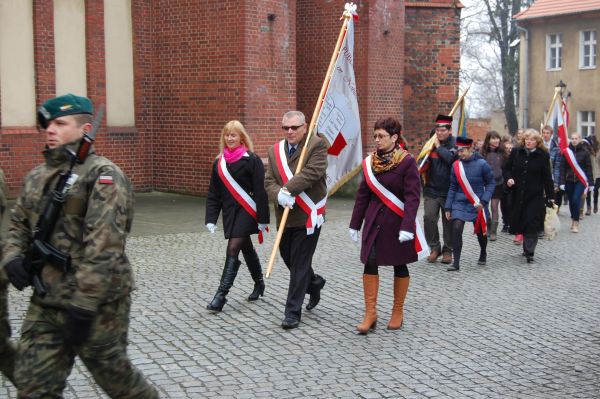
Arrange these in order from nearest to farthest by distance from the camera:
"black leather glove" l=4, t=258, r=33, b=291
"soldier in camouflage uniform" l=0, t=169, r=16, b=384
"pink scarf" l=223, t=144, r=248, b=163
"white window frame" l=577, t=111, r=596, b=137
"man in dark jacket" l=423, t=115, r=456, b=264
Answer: "black leather glove" l=4, t=258, r=33, b=291
"soldier in camouflage uniform" l=0, t=169, r=16, b=384
"pink scarf" l=223, t=144, r=248, b=163
"man in dark jacket" l=423, t=115, r=456, b=264
"white window frame" l=577, t=111, r=596, b=137

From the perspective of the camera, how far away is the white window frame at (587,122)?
38778 mm

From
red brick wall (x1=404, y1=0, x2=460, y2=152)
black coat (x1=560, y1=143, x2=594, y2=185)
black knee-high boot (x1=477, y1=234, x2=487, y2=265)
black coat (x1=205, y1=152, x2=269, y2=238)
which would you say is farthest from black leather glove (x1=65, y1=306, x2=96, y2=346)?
red brick wall (x1=404, y1=0, x2=460, y2=152)

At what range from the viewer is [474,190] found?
1088 cm

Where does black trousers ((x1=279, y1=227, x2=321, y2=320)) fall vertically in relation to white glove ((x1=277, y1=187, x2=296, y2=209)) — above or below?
below

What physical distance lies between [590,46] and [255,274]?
35.1 m

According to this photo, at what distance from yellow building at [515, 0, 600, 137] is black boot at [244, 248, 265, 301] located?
107 ft

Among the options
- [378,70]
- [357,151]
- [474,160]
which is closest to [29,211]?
[357,151]

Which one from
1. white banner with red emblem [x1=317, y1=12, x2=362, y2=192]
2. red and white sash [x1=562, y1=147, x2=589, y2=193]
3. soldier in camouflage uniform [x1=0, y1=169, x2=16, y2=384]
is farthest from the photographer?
red and white sash [x1=562, y1=147, x2=589, y2=193]

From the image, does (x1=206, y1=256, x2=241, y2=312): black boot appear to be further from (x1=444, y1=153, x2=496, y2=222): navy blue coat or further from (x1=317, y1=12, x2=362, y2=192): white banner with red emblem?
(x1=444, y1=153, x2=496, y2=222): navy blue coat

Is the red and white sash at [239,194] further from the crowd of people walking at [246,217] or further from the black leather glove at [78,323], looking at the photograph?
the black leather glove at [78,323]

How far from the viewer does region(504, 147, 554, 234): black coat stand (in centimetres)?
1149

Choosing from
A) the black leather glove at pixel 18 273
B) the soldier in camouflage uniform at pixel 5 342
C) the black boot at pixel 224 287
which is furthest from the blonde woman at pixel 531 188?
the black leather glove at pixel 18 273

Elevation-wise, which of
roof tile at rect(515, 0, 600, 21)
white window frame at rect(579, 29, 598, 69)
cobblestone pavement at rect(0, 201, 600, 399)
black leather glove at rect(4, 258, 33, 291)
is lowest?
cobblestone pavement at rect(0, 201, 600, 399)

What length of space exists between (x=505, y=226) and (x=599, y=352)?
7.83 meters
